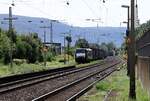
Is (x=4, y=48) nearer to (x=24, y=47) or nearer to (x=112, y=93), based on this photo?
(x=24, y=47)

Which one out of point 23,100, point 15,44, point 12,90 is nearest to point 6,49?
point 15,44

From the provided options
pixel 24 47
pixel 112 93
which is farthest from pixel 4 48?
pixel 112 93

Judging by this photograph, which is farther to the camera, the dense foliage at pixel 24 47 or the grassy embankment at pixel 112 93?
the dense foliage at pixel 24 47

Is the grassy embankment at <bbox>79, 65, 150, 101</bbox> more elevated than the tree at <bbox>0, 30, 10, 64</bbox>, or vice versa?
the tree at <bbox>0, 30, 10, 64</bbox>

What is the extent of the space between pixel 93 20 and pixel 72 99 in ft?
188

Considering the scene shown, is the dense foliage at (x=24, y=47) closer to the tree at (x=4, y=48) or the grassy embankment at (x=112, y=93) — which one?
the tree at (x=4, y=48)

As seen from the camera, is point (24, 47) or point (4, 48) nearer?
point (4, 48)

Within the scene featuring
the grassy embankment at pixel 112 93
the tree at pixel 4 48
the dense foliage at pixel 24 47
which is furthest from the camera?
the dense foliage at pixel 24 47

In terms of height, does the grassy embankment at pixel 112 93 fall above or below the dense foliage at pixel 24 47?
below

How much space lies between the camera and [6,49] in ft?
243

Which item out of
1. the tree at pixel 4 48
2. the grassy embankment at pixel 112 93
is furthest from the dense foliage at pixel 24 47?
the grassy embankment at pixel 112 93

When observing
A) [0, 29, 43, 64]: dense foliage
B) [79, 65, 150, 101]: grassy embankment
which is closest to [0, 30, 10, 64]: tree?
[0, 29, 43, 64]: dense foliage

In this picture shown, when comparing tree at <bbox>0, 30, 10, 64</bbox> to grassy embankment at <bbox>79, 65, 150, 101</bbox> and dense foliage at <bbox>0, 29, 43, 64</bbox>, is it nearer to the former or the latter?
dense foliage at <bbox>0, 29, 43, 64</bbox>

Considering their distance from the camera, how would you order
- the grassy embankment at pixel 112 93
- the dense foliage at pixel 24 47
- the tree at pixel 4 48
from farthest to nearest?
the dense foliage at pixel 24 47, the tree at pixel 4 48, the grassy embankment at pixel 112 93
